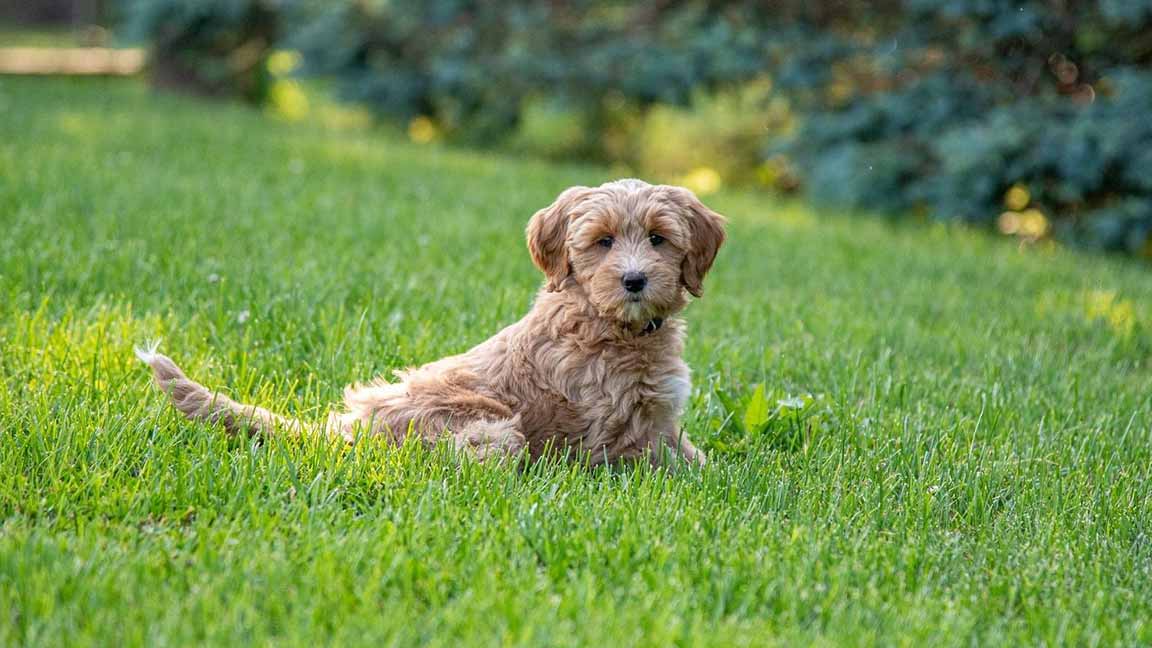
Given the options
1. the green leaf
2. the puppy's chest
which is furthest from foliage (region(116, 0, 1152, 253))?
the puppy's chest

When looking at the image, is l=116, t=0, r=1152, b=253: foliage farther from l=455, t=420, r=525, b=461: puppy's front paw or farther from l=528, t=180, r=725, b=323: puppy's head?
l=455, t=420, r=525, b=461: puppy's front paw

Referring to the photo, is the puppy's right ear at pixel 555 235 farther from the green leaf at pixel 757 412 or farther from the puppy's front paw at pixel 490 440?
the green leaf at pixel 757 412

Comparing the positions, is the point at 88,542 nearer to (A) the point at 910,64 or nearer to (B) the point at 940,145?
(B) the point at 940,145

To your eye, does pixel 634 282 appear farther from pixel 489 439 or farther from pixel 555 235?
pixel 489 439

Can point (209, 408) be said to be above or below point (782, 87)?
below

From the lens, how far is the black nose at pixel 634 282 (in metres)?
4.21

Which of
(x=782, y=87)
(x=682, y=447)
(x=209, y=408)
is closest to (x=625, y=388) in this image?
(x=682, y=447)

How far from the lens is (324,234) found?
7988 millimetres

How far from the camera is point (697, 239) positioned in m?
4.53

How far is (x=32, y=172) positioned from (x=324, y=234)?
2.71 metres

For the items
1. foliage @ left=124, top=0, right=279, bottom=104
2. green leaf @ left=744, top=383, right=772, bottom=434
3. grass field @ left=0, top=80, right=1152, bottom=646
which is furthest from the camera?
foliage @ left=124, top=0, right=279, bottom=104

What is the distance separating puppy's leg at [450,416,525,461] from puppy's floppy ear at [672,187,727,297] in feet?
3.02

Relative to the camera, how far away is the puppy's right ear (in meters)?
4.48

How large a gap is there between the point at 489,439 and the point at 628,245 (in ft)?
2.95
